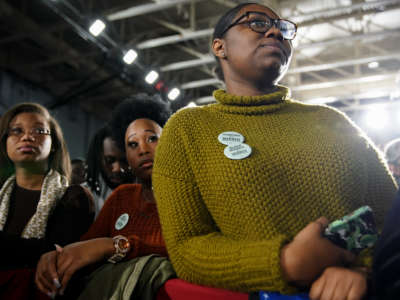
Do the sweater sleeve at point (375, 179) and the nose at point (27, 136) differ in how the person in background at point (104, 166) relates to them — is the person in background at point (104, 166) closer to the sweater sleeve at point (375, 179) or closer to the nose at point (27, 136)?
the nose at point (27, 136)

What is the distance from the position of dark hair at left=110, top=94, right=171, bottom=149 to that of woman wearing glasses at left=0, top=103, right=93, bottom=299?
30cm

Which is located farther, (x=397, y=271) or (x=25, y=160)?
(x=25, y=160)

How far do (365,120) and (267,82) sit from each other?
7.99 m

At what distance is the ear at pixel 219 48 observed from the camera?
1366mm

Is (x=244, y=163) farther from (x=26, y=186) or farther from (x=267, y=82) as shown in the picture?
(x=26, y=186)

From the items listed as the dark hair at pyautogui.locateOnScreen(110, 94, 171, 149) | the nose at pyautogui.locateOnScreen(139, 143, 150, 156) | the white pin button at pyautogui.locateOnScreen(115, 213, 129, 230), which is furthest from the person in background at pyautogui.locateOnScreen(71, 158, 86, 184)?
the white pin button at pyautogui.locateOnScreen(115, 213, 129, 230)

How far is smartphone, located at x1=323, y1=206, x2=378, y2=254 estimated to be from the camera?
770 millimetres

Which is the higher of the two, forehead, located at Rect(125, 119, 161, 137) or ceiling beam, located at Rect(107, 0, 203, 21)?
ceiling beam, located at Rect(107, 0, 203, 21)

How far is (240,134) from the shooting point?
109cm

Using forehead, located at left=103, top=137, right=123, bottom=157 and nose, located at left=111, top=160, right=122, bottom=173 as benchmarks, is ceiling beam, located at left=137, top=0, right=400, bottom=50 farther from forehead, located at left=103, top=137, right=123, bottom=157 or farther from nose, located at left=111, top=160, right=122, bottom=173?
nose, located at left=111, top=160, right=122, bottom=173

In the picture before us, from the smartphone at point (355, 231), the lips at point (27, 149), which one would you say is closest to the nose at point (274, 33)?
the smartphone at point (355, 231)

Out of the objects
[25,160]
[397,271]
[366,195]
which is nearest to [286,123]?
[366,195]

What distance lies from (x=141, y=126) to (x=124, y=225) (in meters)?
0.54

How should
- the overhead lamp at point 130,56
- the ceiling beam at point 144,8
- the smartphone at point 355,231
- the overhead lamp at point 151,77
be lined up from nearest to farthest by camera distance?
the smartphone at point 355,231
the ceiling beam at point 144,8
the overhead lamp at point 130,56
the overhead lamp at point 151,77
